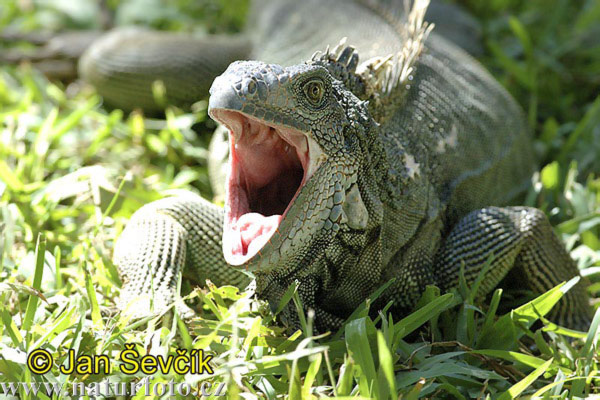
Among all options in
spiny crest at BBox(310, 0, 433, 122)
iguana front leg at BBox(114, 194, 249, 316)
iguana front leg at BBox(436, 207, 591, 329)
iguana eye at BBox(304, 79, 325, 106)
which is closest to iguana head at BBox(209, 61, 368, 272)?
iguana eye at BBox(304, 79, 325, 106)

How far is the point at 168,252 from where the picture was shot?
3.00 meters

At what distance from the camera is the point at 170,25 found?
634 centimetres

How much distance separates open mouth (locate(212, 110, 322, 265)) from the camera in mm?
2359

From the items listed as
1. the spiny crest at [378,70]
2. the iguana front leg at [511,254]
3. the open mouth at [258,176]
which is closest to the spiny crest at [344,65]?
the spiny crest at [378,70]

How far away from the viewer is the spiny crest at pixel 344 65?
8.74 ft

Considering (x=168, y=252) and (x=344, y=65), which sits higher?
(x=344, y=65)

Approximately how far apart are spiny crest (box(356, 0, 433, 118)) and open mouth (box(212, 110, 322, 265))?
20.3 inches

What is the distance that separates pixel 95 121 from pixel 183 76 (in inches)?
28.7

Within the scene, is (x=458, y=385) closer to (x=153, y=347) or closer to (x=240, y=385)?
(x=240, y=385)

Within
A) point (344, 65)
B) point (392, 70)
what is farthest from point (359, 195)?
point (392, 70)

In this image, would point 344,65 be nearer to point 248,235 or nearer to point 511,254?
point 248,235

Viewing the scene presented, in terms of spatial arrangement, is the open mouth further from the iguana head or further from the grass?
the grass

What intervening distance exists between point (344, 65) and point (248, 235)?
834mm

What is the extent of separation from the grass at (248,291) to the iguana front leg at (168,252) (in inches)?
5.3
